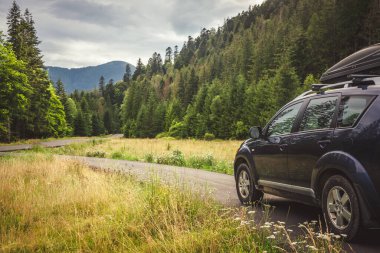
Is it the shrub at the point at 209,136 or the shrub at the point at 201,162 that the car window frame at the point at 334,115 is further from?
the shrub at the point at 209,136

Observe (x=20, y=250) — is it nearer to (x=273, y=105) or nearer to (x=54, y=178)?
(x=54, y=178)

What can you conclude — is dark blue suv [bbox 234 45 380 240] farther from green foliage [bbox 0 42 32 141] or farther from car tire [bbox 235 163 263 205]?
green foliage [bbox 0 42 32 141]

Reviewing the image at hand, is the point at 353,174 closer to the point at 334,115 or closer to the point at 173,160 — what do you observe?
the point at 334,115

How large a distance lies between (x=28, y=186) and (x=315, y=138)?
808cm

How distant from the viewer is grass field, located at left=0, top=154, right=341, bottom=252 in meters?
4.46

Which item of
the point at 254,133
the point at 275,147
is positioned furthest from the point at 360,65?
the point at 254,133

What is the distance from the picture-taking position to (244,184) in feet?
23.9

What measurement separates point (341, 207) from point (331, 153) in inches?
27.4

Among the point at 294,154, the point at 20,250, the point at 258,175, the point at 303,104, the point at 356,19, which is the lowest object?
the point at 20,250

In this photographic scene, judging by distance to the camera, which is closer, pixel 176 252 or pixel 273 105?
pixel 176 252

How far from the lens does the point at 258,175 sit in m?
6.75

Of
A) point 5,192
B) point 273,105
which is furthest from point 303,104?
point 273,105

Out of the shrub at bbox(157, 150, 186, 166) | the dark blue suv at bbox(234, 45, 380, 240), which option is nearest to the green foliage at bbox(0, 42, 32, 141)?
the shrub at bbox(157, 150, 186, 166)

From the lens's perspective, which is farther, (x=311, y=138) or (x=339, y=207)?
(x=311, y=138)
